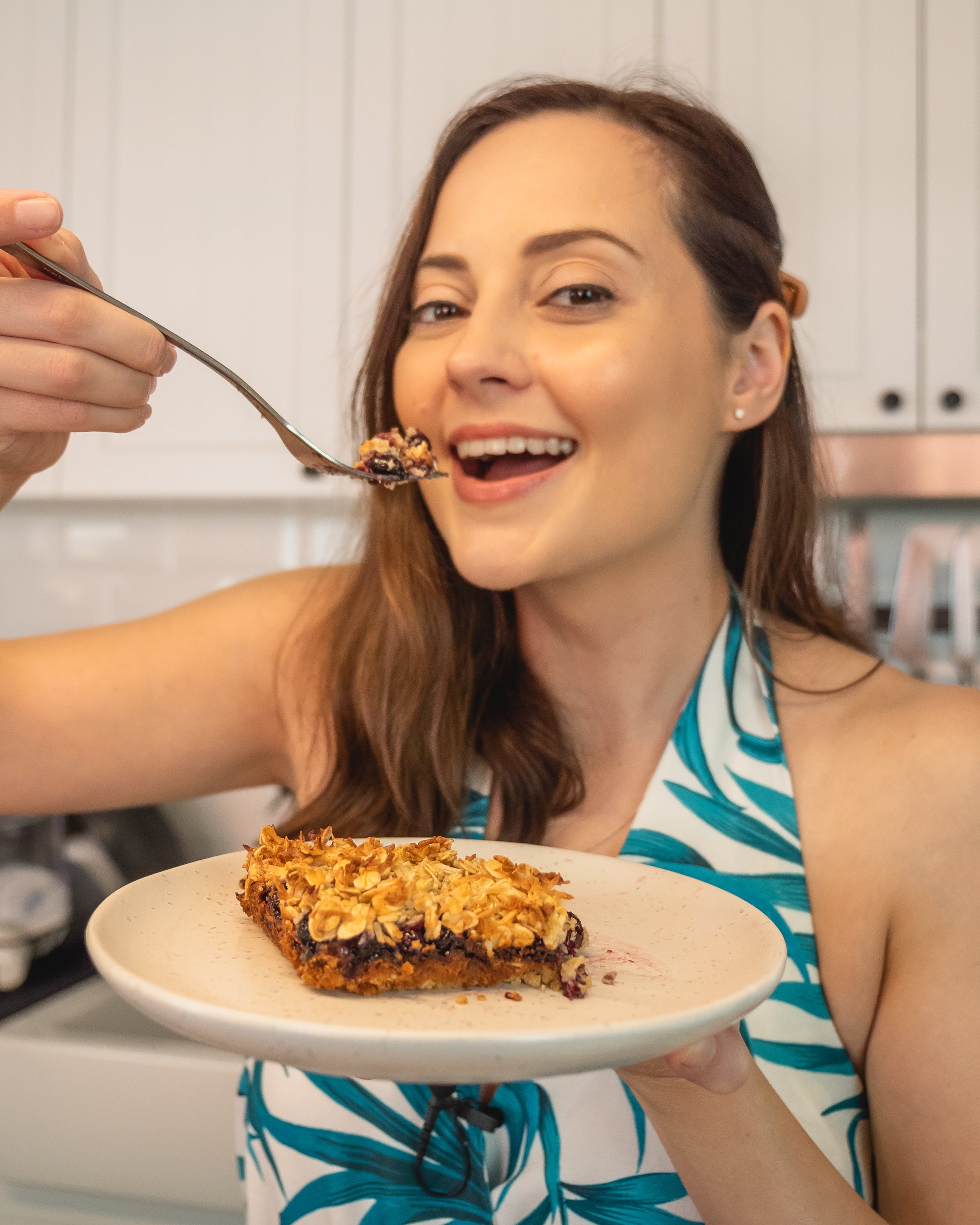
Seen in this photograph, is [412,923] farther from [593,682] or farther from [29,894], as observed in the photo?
[29,894]

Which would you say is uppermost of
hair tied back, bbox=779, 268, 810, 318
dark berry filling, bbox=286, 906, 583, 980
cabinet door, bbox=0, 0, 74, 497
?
cabinet door, bbox=0, 0, 74, 497

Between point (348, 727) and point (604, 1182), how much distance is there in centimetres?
55

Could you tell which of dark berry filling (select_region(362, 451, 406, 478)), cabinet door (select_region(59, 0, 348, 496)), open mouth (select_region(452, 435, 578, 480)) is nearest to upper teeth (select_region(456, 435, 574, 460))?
open mouth (select_region(452, 435, 578, 480))

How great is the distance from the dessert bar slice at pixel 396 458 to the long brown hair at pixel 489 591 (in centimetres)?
26

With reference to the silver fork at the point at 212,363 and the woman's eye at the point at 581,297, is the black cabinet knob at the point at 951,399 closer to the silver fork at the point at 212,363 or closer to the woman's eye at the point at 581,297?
the woman's eye at the point at 581,297

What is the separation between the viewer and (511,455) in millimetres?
1147

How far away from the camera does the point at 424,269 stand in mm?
1173

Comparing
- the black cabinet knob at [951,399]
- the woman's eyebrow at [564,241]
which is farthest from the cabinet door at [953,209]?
the woman's eyebrow at [564,241]

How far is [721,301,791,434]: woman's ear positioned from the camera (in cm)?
124

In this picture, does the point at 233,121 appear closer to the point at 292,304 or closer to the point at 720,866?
the point at 292,304

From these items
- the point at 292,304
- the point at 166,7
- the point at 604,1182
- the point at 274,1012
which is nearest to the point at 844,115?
the point at 292,304

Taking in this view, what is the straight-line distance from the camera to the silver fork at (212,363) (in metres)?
0.76

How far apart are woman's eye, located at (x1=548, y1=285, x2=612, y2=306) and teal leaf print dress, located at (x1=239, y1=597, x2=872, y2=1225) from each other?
419mm

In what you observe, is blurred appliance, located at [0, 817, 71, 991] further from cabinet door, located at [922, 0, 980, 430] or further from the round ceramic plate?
cabinet door, located at [922, 0, 980, 430]
